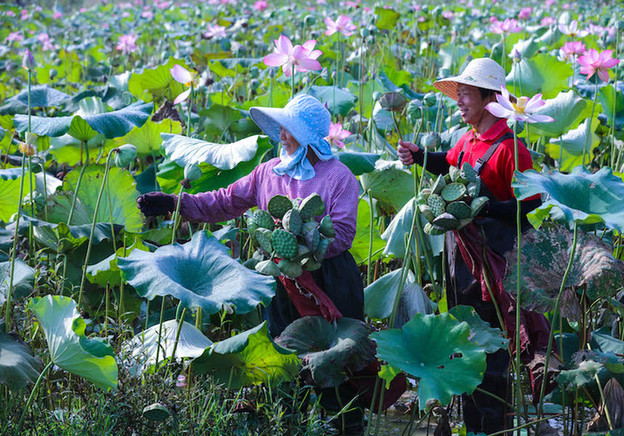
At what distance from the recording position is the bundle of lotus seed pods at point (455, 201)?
1846mm

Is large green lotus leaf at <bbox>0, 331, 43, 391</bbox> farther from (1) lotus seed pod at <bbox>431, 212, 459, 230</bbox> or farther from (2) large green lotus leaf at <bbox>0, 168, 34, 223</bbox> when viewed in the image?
(1) lotus seed pod at <bbox>431, 212, 459, 230</bbox>

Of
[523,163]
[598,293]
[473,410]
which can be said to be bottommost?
[473,410]

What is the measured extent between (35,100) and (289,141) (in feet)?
6.43

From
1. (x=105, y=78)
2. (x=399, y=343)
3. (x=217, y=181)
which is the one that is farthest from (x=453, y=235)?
(x=105, y=78)

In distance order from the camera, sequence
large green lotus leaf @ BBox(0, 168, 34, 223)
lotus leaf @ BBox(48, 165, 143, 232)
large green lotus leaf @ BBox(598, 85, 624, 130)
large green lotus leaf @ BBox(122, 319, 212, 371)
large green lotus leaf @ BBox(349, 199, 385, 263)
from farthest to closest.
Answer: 1. large green lotus leaf @ BBox(598, 85, 624, 130)
2. lotus leaf @ BBox(48, 165, 143, 232)
3. large green lotus leaf @ BBox(349, 199, 385, 263)
4. large green lotus leaf @ BBox(0, 168, 34, 223)
5. large green lotus leaf @ BBox(122, 319, 212, 371)

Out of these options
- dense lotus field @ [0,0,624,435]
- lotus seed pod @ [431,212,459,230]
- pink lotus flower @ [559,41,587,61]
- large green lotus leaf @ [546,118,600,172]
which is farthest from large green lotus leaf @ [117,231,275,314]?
pink lotus flower @ [559,41,587,61]

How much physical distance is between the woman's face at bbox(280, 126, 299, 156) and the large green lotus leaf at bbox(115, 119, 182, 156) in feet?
3.76

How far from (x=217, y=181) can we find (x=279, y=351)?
3.10 feet

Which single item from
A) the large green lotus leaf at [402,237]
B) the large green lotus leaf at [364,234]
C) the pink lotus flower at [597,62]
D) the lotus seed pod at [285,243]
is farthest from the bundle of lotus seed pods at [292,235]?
the pink lotus flower at [597,62]

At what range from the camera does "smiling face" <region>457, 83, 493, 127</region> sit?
6.89 ft

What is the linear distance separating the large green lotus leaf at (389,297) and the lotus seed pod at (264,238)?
1.76ft

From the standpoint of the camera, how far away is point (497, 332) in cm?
184

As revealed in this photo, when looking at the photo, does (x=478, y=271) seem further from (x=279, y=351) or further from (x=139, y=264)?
(x=139, y=264)

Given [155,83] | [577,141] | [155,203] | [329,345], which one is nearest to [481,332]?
[329,345]
